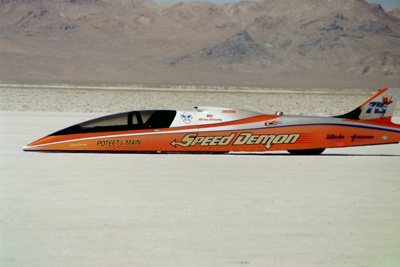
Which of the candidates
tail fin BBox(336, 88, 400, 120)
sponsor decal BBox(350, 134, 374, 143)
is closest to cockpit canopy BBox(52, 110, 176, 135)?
sponsor decal BBox(350, 134, 374, 143)

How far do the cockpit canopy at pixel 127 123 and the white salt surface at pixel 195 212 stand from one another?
83 cm

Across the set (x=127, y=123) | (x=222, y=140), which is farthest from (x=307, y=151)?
(x=127, y=123)

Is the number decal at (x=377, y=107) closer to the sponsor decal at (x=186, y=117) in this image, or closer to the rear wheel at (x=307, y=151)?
the rear wheel at (x=307, y=151)

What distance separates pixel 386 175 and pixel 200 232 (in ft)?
19.9

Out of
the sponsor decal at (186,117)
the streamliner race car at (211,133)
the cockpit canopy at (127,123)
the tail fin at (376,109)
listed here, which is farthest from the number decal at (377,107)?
the cockpit canopy at (127,123)

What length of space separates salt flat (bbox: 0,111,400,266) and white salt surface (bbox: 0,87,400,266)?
0.04 ft

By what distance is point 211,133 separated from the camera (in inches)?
599

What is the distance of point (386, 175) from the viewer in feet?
41.2

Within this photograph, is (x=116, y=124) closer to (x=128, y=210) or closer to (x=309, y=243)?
(x=128, y=210)

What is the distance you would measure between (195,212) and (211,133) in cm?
664

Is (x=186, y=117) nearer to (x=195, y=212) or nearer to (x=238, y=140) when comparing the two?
(x=238, y=140)

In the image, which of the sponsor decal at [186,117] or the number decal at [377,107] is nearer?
the sponsor decal at [186,117]

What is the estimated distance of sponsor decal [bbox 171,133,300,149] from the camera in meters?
15.1

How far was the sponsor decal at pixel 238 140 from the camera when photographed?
49.6 feet
